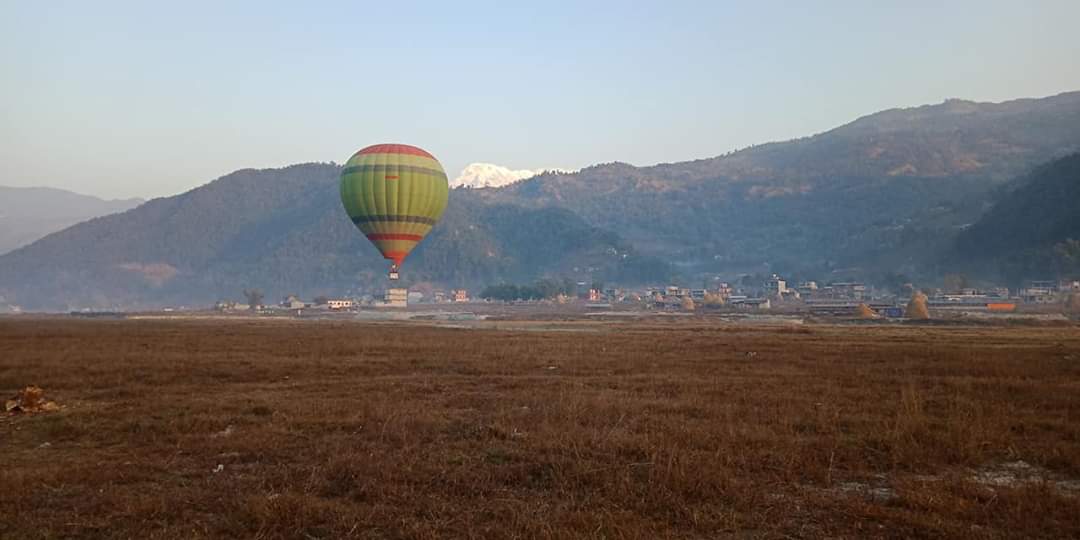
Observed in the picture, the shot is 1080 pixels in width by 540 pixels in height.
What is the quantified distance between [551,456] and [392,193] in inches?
2420

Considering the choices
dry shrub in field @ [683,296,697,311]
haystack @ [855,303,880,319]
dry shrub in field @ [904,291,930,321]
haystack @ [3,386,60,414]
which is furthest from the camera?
dry shrub in field @ [683,296,697,311]

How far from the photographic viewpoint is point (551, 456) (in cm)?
1310

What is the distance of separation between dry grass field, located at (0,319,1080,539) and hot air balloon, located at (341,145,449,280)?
150ft

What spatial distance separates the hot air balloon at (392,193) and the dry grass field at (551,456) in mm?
45609

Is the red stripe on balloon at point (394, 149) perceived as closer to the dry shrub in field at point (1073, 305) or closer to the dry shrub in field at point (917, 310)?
the dry shrub in field at point (917, 310)

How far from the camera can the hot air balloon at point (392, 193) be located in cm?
7200

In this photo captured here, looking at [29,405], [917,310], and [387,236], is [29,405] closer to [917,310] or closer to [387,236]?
[387,236]

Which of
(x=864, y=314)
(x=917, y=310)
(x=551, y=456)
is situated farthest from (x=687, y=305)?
(x=551, y=456)

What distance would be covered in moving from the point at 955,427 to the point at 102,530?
48.0 ft

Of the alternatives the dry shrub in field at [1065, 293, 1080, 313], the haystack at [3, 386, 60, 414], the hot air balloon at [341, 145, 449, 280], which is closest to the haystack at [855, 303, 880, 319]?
the dry shrub in field at [1065, 293, 1080, 313]

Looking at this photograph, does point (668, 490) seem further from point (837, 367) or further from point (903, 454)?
point (837, 367)

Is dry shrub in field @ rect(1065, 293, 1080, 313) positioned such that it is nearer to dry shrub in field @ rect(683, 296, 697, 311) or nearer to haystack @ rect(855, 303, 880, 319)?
haystack @ rect(855, 303, 880, 319)

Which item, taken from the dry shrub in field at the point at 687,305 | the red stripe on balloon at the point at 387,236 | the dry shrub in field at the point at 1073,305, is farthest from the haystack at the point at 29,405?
the dry shrub in field at the point at 687,305

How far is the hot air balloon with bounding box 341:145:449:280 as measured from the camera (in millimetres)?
72000
